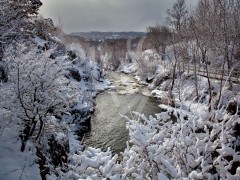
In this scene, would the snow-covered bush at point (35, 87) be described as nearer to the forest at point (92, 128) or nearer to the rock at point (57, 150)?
the forest at point (92, 128)

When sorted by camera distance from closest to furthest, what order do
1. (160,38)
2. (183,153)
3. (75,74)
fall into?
(183,153), (75,74), (160,38)

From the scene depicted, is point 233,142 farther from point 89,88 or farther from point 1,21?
point 89,88

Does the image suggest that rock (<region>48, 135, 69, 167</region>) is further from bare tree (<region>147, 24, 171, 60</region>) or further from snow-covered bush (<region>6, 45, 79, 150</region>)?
bare tree (<region>147, 24, 171, 60</region>)

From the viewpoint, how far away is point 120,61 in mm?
88875

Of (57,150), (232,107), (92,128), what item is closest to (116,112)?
(92,128)

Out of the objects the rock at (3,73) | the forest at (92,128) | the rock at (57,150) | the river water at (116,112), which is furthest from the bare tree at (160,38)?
the rock at (57,150)

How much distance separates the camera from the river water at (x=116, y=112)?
69.6 feet

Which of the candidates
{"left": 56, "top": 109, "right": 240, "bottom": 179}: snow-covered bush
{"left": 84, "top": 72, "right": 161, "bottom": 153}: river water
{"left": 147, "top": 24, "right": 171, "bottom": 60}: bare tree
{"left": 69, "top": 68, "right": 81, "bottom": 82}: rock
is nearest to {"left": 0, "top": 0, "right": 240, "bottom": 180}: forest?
{"left": 56, "top": 109, "right": 240, "bottom": 179}: snow-covered bush

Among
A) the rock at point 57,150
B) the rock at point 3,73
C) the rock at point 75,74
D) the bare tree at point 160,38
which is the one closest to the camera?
the rock at point 57,150

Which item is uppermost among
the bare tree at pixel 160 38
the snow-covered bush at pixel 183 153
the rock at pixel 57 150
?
the bare tree at pixel 160 38

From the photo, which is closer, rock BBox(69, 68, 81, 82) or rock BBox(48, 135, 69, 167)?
rock BBox(48, 135, 69, 167)

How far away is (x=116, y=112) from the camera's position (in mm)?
29406

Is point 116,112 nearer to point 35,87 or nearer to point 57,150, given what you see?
point 57,150

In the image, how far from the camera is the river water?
21.2 m
